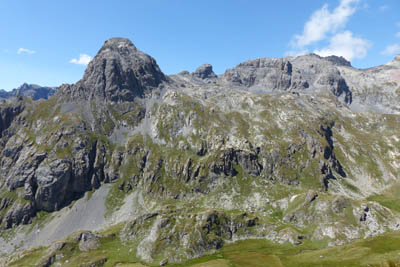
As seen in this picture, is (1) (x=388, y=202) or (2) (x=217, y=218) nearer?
(2) (x=217, y=218)

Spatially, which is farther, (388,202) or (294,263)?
(388,202)

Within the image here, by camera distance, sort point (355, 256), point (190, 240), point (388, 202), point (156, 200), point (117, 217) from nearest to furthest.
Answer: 1. point (355, 256)
2. point (190, 240)
3. point (388, 202)
4. point (117, 217)
5. point (156, 200)

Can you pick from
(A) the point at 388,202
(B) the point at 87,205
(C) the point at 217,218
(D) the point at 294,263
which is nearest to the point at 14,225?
(B) the point at 87,205

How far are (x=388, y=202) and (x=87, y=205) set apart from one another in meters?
229

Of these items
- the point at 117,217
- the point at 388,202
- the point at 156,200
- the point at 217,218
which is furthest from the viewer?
the point at 156,200

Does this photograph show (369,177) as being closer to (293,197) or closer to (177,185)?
(293,197)

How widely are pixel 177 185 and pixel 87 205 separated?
75.8 meters

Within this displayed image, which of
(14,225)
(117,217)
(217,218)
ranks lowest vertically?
(14,225)

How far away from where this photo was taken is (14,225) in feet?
598

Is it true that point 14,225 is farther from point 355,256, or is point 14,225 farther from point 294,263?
point 355,256

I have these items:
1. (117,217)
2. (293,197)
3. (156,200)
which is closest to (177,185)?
(156,200)

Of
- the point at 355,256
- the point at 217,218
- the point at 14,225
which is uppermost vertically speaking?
the point at 355,256

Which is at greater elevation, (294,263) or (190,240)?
(294,263)

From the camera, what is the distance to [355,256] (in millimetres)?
77938
